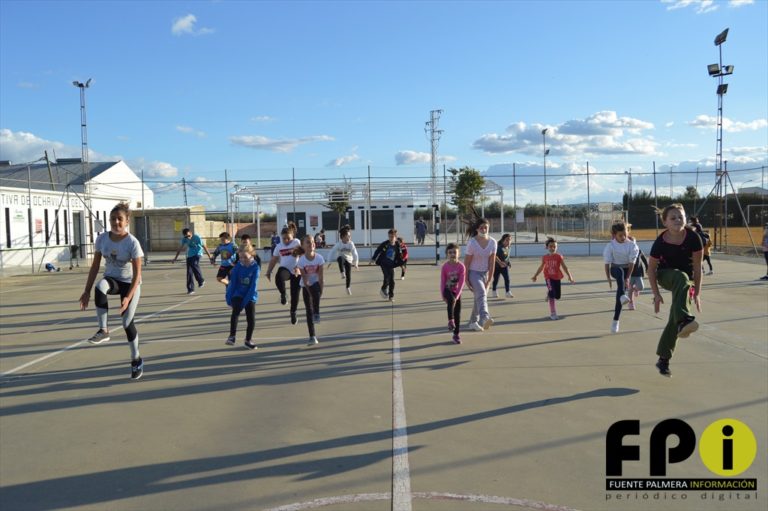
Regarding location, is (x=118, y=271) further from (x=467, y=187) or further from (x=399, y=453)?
(x=467, y=187)

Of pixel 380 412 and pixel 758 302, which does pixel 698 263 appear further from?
pixel 758 302

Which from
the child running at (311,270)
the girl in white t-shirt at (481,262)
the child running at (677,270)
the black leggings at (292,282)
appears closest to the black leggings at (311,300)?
the child running at (311,270)

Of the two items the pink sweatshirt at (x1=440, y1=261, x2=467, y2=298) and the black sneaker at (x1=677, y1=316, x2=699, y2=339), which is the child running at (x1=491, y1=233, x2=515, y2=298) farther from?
the black sneaker at (x1=677, y1=316, x2=699, y2=339)

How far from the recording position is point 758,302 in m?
12.6

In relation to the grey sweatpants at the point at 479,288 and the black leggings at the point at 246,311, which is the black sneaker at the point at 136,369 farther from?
the grey sweatpants at the point at 479,288

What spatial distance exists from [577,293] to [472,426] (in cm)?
1039

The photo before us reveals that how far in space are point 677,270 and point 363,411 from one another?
324 centimetres

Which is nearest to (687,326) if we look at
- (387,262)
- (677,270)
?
(677,270)

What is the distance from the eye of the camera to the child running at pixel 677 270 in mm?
5512

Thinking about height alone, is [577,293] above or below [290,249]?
below

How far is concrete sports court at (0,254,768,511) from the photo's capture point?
409 cm

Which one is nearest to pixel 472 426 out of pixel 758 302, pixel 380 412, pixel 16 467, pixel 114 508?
pixel 380 412

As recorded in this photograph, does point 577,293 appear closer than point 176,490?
No

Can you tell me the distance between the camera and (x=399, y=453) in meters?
4.69
